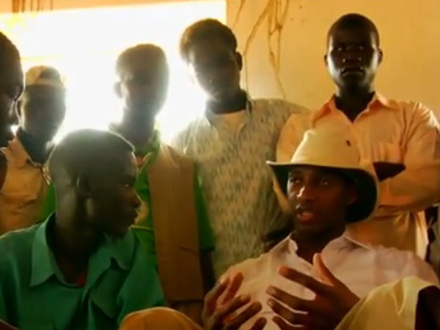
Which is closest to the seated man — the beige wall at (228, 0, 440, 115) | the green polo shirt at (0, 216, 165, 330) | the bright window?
the green polo shirt at (0, 216, 165, 330)

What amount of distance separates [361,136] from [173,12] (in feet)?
4.05

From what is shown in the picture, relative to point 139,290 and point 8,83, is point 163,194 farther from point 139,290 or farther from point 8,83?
point 8,83

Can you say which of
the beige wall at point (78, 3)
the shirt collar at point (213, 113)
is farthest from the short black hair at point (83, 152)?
the beige wall at point (78, 3)

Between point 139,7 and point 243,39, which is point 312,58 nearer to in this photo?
point 243,39

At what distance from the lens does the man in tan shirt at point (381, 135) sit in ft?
6.49

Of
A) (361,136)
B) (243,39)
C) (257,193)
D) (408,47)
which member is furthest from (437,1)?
(257,193)

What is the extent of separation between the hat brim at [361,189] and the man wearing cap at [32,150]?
23.4 inches

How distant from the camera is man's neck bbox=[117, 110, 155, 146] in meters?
2.11

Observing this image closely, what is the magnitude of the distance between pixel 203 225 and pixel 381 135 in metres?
0.48

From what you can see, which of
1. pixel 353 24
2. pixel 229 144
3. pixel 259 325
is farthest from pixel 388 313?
pixel 353 24

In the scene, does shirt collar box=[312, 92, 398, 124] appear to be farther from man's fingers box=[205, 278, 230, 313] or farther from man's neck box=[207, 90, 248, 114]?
man's fingers box=[205, 278, 230, 313]

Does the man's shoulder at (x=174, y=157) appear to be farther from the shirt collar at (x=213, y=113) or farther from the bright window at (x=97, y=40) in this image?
the bright window at (x=97, y=40)

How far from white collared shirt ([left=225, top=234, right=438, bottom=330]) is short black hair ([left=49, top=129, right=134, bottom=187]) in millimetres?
388

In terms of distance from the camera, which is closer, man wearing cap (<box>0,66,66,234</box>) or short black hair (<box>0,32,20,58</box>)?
short black hair (<box>0,32,20,58</box>)
